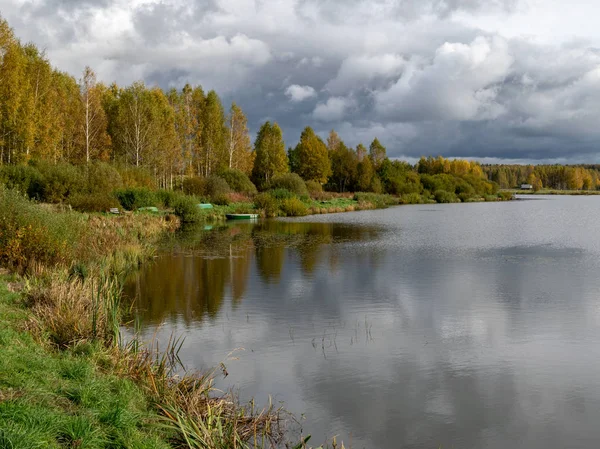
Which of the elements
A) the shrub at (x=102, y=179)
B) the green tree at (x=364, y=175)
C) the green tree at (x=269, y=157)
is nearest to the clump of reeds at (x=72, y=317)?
the shrub at (x=102, y=179)

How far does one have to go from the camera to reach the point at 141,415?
5.80 meters

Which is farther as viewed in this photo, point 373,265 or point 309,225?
point 309,225

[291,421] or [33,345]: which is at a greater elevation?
[33,345]

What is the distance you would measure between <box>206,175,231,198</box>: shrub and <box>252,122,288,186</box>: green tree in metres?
17.1

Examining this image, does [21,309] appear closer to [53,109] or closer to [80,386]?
[80,386]

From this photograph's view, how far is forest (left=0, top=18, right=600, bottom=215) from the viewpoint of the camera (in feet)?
110

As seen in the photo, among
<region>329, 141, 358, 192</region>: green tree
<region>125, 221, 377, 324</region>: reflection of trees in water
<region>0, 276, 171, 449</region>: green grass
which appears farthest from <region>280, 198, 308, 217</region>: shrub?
<region>0, 276, 171, 449</region>: green grass

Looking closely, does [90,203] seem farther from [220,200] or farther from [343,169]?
[343,169]

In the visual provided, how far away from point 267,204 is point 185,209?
11005 millimetres

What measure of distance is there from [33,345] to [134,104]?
44.4m

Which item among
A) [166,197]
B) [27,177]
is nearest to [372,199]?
[166,197]

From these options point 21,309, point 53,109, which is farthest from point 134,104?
point 21,309

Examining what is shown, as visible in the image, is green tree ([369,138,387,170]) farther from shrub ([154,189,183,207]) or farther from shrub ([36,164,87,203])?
shrub ([36,164,87,203])

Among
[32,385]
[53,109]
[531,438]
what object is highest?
[53,109]
